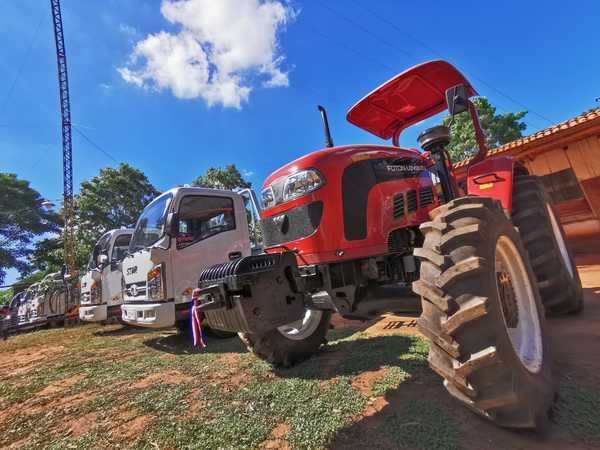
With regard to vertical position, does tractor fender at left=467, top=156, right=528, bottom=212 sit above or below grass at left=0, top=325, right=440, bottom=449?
above

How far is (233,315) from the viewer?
82.3 inches

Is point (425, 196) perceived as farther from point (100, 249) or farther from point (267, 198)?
point (100, 249)

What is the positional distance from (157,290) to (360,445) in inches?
154

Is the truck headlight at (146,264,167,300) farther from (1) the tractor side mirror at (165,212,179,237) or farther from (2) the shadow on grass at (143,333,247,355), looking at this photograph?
(2) the shadow on grass at (143,333,247,355)

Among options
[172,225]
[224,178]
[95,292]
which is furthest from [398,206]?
[224,178]

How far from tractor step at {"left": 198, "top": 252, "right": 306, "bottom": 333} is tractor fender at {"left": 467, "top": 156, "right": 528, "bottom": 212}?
199cm

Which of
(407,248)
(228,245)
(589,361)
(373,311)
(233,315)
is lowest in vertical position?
(589,361)

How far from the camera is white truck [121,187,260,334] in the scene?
15.7 feet

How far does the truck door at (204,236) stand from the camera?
500cm

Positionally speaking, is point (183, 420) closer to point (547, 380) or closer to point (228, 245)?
point (547, 380)

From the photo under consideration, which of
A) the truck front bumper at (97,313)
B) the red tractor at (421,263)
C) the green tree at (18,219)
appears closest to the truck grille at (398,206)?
the red tractor at (421,263)

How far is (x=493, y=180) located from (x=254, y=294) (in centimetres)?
252

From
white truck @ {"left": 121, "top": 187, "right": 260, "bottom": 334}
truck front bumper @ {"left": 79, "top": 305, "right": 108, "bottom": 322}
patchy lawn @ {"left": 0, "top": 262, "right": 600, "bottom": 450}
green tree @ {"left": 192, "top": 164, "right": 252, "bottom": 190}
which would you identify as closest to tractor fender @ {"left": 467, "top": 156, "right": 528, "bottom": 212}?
patchy lawn @ {"left": 0, "top": 262, "right": 600, "bottom": 450}

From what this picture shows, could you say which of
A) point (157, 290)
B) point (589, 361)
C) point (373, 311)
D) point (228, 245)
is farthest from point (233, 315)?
point (228, 245)
